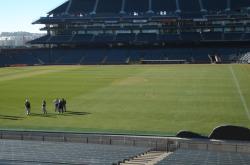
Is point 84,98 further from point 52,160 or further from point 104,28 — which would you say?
point 104,28

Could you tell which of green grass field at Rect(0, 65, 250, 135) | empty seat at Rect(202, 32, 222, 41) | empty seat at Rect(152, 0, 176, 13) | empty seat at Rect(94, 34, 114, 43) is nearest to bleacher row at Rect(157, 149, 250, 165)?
green grass field at Rect(0, 65, 250, 135)

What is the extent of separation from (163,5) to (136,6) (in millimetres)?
6806

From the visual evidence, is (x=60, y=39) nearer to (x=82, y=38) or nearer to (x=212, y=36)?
(x=82, y=38)

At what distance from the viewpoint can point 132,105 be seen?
34.1 meters

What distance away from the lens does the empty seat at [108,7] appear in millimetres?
110188

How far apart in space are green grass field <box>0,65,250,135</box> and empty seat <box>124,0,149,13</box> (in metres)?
→ 59.2

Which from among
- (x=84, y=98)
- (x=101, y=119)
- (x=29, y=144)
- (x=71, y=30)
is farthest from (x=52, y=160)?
(x=71, y=30)

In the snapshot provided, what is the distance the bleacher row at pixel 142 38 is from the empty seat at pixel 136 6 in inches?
272

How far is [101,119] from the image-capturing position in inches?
1136

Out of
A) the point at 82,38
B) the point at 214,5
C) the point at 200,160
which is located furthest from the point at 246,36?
the point at 200,160

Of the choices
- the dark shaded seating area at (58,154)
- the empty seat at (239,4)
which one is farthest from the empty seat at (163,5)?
the dark shaded seating area at (58,154)

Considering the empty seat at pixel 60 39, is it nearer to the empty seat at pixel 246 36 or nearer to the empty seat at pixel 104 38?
the empty seat at pixel 104 38

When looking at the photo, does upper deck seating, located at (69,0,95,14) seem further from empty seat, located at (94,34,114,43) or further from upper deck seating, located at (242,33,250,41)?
upper deck seating, located at (242,33,250,41)

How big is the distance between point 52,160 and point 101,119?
14.6m
